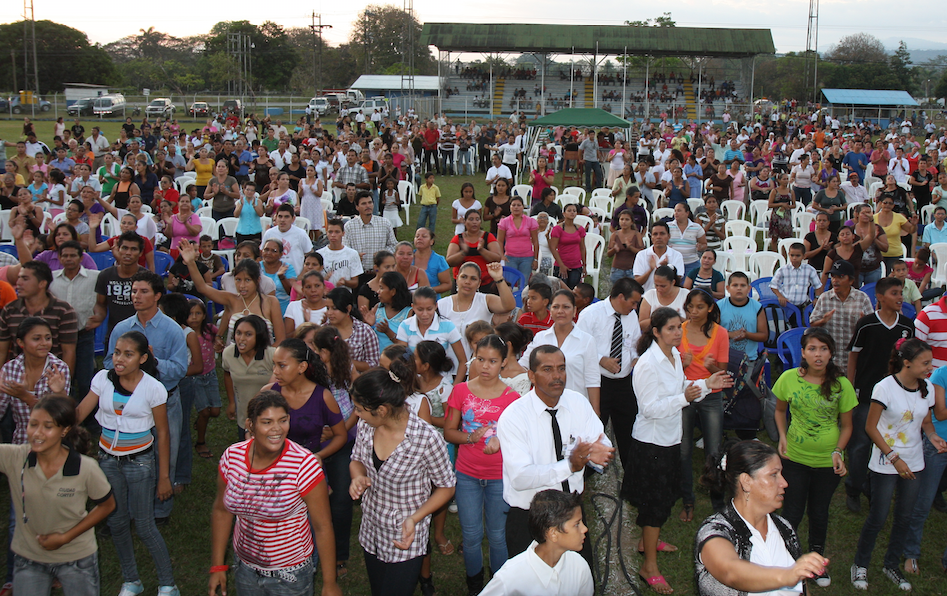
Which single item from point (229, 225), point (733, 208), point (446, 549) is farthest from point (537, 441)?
point (733, 208)

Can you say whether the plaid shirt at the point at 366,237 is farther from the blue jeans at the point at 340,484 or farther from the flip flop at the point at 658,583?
the flip flop at the point at 658,583

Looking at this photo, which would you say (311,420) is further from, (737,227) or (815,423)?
(737,227)

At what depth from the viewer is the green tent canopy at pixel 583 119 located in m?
18.7

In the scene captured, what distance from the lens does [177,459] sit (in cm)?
530

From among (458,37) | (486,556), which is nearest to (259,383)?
(486,556)

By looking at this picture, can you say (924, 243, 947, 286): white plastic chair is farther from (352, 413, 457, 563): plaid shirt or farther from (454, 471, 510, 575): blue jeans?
(352, 413, 457, 563): plaid shirt

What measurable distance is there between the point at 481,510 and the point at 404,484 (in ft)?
2.82

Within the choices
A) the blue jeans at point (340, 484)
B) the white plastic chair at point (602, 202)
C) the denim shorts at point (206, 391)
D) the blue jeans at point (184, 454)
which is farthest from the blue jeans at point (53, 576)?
the white plastic chair at point (602, 202)

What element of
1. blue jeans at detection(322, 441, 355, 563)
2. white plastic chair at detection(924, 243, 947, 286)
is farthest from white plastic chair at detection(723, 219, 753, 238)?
blue jeans at detection(322, 441, 355, 563)

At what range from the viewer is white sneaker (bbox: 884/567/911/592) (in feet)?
14.4

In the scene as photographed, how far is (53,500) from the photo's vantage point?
3.39 m

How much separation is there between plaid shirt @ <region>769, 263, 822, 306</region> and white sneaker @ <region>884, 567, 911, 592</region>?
3133 millimetres

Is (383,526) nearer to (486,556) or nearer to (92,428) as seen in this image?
(486,556)

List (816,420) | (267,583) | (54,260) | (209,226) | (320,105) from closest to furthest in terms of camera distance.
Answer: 1. (267,583)
2. (816,420)
3. (54,260)
4. (209,226)
5. (320,105)
